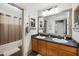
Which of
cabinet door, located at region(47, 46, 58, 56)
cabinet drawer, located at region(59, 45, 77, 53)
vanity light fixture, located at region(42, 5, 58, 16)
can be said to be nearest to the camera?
cabinet drawer, located at region(59, 45, 77, 53)

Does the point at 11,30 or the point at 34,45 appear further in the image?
the point at 34,45

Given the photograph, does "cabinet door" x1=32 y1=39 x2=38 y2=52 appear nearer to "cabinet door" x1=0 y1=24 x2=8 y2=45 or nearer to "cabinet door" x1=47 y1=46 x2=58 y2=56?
"cabinet door" x1=47 y1=46 x2=58 y2=56

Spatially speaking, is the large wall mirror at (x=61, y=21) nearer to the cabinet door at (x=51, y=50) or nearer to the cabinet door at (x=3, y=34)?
the cabinet door at (x=51, y=50)

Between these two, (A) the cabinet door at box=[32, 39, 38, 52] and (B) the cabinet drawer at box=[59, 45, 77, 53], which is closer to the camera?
(B) the cabinet drawer at box=[59, 45, 77, 53]

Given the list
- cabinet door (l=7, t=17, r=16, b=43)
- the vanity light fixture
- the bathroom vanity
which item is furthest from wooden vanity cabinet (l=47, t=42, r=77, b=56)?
cabinet door (l=7, t=17, r=16, b=43)

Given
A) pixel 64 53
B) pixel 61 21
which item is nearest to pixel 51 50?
pixel 64 53

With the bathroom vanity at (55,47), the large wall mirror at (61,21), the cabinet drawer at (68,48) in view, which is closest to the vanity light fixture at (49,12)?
the large wall mirror at (61,21)

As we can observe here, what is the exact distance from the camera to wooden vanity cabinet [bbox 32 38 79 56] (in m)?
1.31

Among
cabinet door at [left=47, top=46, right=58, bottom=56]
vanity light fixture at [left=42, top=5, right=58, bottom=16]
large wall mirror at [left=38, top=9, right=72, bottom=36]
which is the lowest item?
cabinet door at [left=47, top=46, right=58, bottom=56]

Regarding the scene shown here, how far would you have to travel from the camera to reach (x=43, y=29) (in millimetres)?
1810

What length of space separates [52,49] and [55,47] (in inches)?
3.3

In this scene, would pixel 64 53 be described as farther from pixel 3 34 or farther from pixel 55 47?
pixel 3 34

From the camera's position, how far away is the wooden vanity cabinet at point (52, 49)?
4.31 feet

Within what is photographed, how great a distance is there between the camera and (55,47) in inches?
58.5
